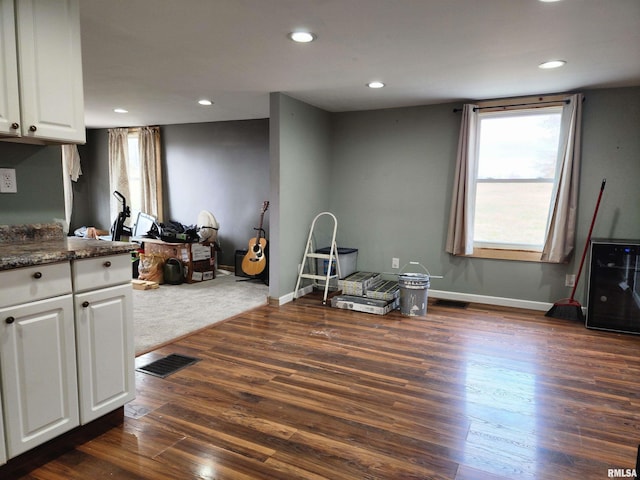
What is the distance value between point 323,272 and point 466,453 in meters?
3.21

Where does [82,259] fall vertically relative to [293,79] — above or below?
below

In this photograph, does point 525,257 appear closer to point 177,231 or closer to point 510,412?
point 510,412

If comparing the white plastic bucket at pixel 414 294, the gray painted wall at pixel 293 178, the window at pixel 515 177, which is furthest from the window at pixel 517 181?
the gray painted wall at pixel 293 178

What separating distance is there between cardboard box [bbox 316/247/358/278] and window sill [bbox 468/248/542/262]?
55.9 inches

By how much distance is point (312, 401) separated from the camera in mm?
2361

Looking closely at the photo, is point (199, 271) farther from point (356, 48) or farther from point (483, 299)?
point (356, 48)

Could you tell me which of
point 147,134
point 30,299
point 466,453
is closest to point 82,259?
point 30,299

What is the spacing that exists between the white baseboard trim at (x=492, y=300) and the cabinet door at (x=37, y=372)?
3890mm

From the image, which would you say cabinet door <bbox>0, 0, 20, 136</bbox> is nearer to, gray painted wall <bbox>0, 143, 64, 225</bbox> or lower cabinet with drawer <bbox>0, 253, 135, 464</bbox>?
gray painted wall <bbox>0, 143, 64, 225</bbox>

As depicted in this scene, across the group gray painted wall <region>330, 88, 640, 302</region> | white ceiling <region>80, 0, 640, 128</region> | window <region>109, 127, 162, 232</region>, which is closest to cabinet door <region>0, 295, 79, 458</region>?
white ceiling <region>80, 0, 640, 128</region>

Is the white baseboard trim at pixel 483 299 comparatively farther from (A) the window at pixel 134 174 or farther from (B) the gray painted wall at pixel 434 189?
(A) the window at pixel 134 174

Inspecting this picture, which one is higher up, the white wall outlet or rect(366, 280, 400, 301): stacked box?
the white wall outlet

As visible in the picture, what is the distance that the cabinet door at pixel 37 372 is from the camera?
1623mm

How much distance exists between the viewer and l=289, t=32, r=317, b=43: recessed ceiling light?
2.58 metres
